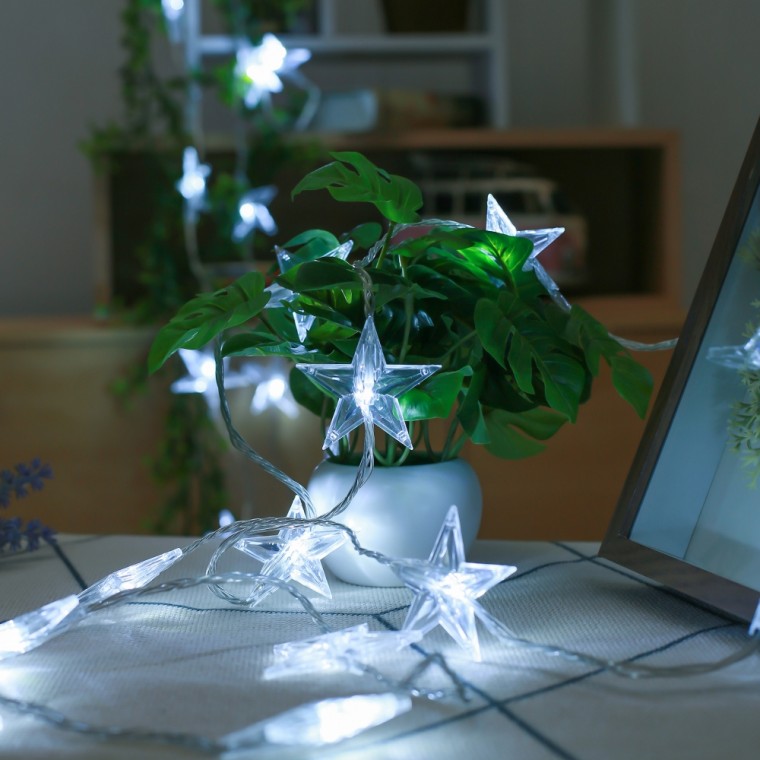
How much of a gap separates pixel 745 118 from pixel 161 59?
1.46 metres

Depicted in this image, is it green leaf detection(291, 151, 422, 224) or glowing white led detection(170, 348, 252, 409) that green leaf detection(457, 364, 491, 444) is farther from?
glowing white led detection(170, 348, 252, 409)

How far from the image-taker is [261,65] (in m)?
1.91

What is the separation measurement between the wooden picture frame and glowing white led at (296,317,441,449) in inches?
6.5

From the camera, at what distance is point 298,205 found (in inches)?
87.0

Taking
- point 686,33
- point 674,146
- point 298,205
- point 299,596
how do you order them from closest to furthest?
point 299,596 → point 674,146 → point 298,205 → point 686,33

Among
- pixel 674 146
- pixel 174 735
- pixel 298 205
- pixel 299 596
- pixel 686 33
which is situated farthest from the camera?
pixel 686 33

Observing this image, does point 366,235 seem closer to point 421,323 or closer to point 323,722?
point 421,323

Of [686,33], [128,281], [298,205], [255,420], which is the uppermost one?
[686,33]

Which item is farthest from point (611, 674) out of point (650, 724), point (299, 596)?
point (299, 596)

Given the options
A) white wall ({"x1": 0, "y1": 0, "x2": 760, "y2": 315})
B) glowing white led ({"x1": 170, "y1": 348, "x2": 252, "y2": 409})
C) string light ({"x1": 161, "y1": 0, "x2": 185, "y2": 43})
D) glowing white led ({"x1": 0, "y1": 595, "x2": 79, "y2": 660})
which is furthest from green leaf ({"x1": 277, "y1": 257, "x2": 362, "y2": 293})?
white wall ({"x1": 0, "y1": 0, "x2": 760, "y2": 315})

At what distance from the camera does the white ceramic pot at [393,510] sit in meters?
0.62

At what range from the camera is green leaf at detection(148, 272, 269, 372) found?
58cm

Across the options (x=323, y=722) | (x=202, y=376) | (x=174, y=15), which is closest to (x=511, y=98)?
(x=174, y=15)

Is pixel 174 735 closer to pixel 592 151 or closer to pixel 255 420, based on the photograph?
pixel 255 420
